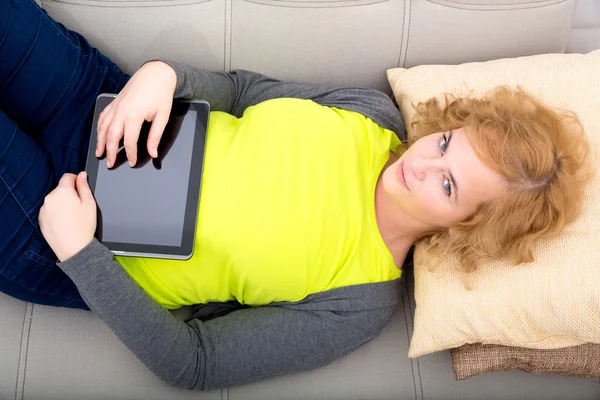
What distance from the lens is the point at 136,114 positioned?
39.8 inches

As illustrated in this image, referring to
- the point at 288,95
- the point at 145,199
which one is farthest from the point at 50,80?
the point at 288,95

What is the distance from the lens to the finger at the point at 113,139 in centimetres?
100

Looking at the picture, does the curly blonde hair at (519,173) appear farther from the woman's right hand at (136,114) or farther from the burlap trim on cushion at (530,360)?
the woman's right hand at (136,114)

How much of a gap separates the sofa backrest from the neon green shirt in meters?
0.19

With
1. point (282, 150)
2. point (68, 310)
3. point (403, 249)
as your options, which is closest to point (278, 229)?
point (282, 150)

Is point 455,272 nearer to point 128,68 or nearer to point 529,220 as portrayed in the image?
point 529,220

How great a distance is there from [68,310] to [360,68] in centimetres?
88

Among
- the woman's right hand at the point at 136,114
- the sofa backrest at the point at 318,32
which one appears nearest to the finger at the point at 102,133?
the woman's right hand at the point at 136,114

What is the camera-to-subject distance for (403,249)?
3.89 feet

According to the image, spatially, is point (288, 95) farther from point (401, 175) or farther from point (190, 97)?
point (401, 175)

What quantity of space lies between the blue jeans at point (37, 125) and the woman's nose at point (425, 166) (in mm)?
702

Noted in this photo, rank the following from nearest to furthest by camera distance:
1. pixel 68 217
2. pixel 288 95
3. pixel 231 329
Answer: pixel 68 217
pixel 231 329
pixel 288 95

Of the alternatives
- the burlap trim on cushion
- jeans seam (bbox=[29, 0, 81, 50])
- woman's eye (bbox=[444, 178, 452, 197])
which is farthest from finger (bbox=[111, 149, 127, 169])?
the burlap trim on cushion

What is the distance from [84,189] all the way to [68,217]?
7 cm
